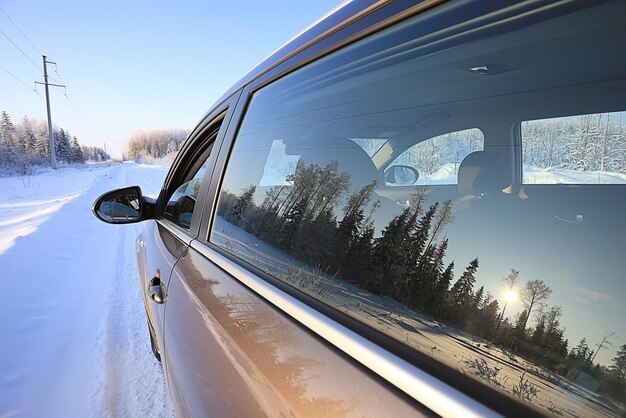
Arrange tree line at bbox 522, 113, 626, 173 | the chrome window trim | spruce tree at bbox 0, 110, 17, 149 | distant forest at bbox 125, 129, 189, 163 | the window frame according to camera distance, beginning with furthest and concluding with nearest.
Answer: distant forest at bbox 125, 129, 189, 163, spruce tree at bbox 0, 110, 17, 149, the window frame, tree line at bbox 522, 113, 626, 173, the chrome window trim

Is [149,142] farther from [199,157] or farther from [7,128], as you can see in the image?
[199,157]

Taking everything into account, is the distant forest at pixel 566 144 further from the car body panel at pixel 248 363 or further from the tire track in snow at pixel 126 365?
the tire track in snow at pixel 126 365

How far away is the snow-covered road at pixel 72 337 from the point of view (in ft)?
7.66

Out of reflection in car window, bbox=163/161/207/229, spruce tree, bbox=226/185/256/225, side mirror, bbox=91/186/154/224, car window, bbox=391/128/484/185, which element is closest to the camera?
car window, bbox=391/128/484/185

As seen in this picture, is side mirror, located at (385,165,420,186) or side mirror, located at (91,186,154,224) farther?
side mirror, located at (91,186,154,224)

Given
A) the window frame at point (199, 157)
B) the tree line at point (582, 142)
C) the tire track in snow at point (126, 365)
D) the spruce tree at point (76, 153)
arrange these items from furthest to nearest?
1. the spruce tree at point (76, 153)
2. the tire track in snow at point (126, 365)
3. the window frame at point (199, 157)
4. the tree line at point (582, 142)

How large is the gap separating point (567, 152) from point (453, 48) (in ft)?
1.13

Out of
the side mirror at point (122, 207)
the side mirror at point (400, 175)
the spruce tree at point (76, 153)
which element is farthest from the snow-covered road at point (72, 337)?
the spruce tree at point (76, 153)

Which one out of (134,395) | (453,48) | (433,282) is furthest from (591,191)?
(134,395)

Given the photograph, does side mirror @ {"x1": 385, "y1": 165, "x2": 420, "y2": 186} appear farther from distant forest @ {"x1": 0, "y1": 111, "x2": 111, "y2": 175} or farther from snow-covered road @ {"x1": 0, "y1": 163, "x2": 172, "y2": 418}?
distant forest @ {"x1": 0, "y1": 111, "x2": 111, "y2": 175}

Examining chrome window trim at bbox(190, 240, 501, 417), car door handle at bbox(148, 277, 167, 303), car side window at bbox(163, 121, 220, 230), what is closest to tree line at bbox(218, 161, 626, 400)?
chrome window trim at bbox(190, 240, 501, 417)

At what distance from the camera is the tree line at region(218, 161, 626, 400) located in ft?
1.78

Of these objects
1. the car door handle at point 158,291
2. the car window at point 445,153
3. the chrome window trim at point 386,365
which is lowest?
the car door handle at point 158,291

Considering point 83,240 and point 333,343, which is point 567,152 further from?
point 83,240
